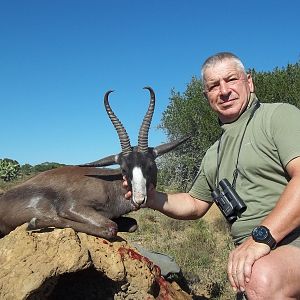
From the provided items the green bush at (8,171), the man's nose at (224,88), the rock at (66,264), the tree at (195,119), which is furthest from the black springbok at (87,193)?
the green bush at (8,171)

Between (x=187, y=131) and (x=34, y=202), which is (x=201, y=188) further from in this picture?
(x=187, y=131)

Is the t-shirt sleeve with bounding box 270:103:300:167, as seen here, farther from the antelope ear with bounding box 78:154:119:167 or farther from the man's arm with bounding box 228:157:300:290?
the antelope ear with bounding box 78:154:119:167

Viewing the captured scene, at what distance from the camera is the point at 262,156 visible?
362cm

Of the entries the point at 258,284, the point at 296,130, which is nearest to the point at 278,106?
the point at 296,130

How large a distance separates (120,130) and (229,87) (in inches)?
102

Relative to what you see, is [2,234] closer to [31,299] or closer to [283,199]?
[31,299]

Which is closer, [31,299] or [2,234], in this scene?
[31,299]

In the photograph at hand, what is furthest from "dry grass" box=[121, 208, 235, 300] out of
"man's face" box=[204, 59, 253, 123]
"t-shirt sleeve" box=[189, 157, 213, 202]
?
"man's face" box=[204, 59, 253, 123]

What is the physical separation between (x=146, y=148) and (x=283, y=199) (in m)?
3.30

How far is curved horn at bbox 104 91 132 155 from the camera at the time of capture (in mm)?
6281

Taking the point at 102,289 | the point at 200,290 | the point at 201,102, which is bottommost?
the point at 200,290

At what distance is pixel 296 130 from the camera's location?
3.42 metres

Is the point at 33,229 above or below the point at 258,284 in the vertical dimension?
above

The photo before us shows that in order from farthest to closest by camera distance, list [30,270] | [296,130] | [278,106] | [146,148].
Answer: [146,148] → [30,270] → [278,106] → [296,130]
